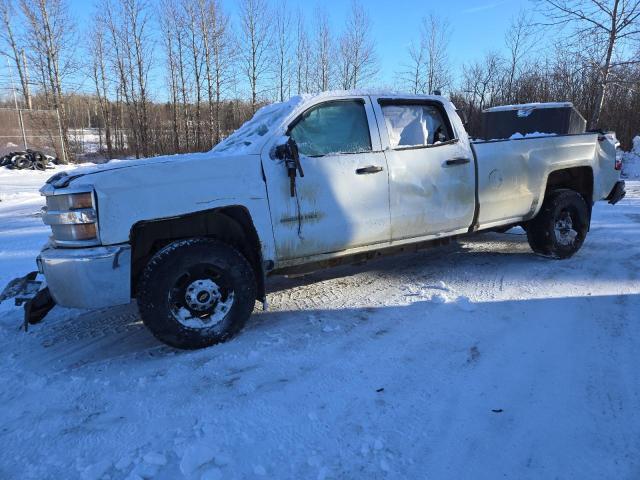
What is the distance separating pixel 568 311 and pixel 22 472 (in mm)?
4187

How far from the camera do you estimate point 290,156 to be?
371 cm

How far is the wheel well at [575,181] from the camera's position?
563 centimetres

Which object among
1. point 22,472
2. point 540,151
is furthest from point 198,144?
point 22,472

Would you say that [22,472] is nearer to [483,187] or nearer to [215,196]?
[215,196]

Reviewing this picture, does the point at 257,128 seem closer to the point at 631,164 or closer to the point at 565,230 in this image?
the point at 565,230

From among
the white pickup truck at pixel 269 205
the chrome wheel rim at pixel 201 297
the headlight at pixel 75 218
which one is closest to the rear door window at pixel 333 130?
the white pickup truck at pixel 269 205

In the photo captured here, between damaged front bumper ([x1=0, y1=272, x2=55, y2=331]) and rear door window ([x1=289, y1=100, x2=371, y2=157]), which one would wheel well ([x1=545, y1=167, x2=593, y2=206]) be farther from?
damaged front bumper ([x1=0, y1=272, x2=55, y2=331])

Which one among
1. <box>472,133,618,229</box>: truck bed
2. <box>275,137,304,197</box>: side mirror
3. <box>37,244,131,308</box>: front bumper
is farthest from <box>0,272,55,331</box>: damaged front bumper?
<box>472,133,618,229</box>: truck bed

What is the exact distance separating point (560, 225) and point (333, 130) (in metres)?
3.37

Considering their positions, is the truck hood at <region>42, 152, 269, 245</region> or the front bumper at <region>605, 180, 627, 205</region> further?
the front bumper at <region>605, 180, 627, 205</region>

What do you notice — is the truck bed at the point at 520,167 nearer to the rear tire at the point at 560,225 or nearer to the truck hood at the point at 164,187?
the rear tire at the point at 560,225

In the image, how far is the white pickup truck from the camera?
10.6ft

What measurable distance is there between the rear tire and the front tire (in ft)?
12.4

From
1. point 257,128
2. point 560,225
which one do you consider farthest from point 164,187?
point 560,225
